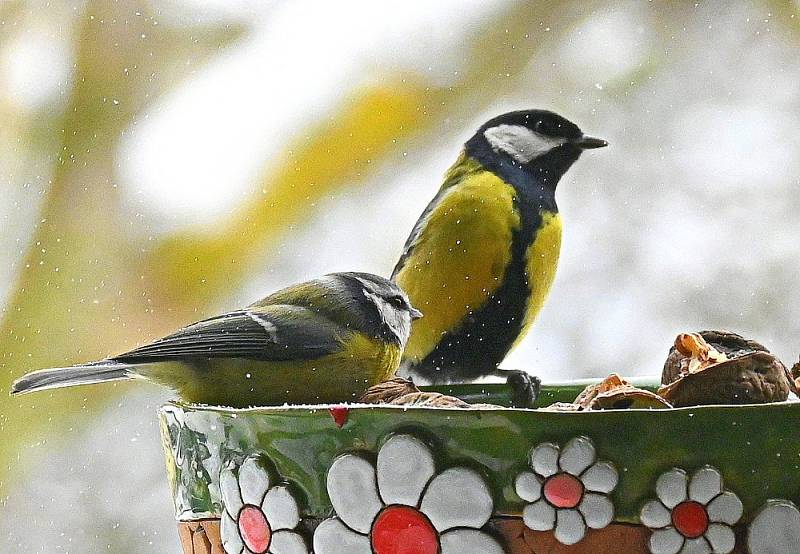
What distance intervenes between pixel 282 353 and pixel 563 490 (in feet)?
0.67

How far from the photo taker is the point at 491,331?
0.66 meters

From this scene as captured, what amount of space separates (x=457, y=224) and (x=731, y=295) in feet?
1.35

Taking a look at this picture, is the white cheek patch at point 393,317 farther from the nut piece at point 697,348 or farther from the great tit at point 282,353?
the nut piece at point 697,348

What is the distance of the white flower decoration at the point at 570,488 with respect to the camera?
0.30 m

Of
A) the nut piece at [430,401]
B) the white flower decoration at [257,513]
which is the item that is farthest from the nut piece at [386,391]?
the white flower decoration at [257,513]

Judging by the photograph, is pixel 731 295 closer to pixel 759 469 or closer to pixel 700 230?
pixel 700 230

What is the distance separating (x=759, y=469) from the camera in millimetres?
300

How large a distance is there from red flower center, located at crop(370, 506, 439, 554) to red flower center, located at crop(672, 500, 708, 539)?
8 centimetres

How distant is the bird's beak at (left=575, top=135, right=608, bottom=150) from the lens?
726mm

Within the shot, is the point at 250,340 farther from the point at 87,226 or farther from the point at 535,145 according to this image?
the point at 87,226

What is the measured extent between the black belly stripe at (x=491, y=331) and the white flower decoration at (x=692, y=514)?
0.35 metres

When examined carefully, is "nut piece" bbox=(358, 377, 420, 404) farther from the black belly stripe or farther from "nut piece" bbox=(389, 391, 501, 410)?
the black belly stripe

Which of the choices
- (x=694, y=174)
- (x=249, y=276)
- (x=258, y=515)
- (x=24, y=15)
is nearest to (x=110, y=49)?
(x=24, y=15)

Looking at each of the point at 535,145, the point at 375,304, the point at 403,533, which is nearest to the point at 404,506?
the point at 403,533
